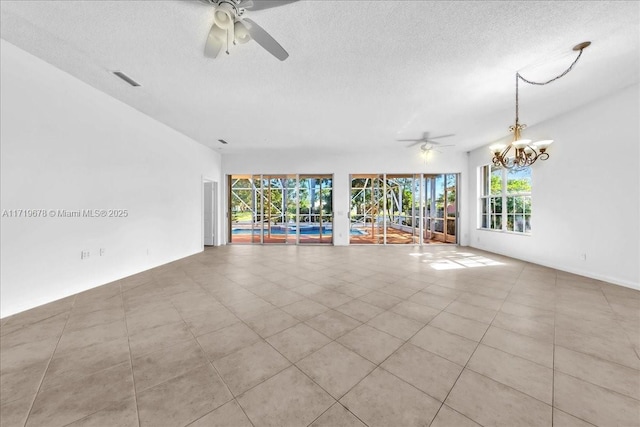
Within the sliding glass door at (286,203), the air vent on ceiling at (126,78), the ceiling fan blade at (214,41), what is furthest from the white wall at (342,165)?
the ceiling fan blade at (214,41)

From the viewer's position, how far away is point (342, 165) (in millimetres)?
7496

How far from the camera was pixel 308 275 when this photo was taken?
4.09 meters

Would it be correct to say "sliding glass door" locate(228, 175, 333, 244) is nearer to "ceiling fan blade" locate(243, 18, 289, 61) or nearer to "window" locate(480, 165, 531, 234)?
"window" locate(480, 165, 531, 234)

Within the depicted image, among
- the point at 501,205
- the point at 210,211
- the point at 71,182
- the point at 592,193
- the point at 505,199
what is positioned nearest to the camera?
the point at 71,182

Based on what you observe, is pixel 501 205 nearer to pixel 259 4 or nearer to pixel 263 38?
pixel 263 38

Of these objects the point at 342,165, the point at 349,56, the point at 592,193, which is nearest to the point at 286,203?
the point at 342,165

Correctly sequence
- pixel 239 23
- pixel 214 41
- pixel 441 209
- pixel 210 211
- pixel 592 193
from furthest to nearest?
pixel 441 209, pixel 210 211, pixel 592 193, pixel 214 41, pixel 239 23

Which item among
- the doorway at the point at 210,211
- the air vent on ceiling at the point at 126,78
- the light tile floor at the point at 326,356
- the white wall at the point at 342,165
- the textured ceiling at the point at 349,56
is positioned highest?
the air vent on ceiling at the point at 126,78

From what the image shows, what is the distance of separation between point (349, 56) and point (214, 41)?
1.51m

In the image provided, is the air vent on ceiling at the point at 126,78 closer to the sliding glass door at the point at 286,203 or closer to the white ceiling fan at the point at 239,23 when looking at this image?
the white ceiling fan at the point at 239,23

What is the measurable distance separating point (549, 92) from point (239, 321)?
5.62 meters

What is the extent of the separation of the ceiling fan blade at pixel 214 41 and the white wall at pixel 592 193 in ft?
19.2

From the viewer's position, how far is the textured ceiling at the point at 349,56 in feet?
7.08

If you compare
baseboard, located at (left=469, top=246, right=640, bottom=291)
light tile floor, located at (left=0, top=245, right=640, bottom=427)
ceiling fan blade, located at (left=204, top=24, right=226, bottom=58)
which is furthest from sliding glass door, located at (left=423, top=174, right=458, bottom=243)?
ceiling fan blade, located at (left=204, top=24, right=226, bottom=58)
